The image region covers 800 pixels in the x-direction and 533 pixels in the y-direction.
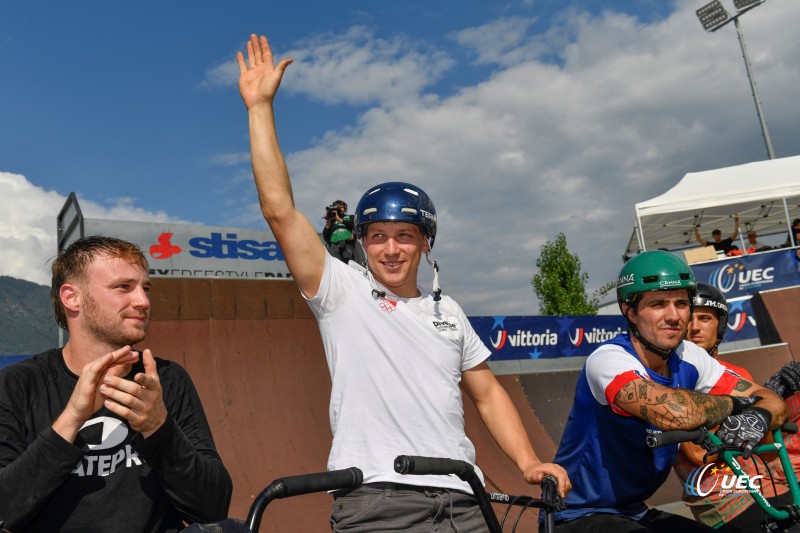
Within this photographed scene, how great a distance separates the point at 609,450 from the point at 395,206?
69.1 inches

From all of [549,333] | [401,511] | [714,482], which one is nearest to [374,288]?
[401,511]

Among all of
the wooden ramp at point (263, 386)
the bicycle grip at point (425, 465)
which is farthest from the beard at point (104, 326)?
the wooden ramp at point (263, 386)

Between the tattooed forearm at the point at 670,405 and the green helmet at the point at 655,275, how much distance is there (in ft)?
2.44

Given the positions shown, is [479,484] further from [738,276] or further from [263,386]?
[738,276]

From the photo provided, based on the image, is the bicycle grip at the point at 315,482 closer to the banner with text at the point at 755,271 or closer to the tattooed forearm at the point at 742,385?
the tattooed forearm at the point at 742,385

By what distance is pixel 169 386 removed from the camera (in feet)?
9.39

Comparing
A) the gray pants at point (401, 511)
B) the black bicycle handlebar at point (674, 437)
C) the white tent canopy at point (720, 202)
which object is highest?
the white tent canopy at point (720, 202)

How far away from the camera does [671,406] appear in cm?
314

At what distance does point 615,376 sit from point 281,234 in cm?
188

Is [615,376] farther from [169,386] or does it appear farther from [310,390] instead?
[310,390]

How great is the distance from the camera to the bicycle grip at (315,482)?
1.90 m

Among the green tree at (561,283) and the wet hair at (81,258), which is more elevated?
the green tree at (561,283)

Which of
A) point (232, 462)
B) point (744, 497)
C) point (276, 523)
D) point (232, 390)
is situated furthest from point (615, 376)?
point (232, 390)

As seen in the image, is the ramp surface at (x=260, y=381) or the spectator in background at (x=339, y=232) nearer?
the ramp surface at (x=260, y=381)
